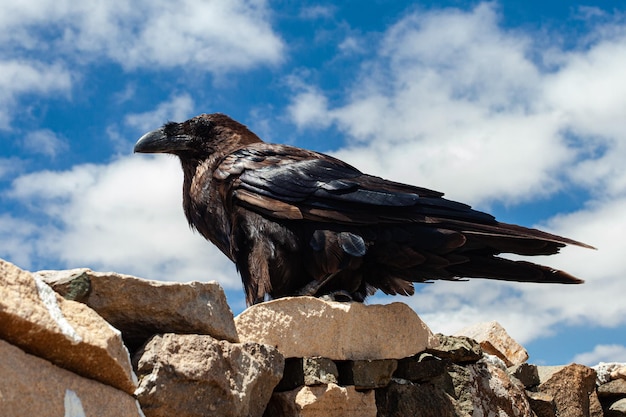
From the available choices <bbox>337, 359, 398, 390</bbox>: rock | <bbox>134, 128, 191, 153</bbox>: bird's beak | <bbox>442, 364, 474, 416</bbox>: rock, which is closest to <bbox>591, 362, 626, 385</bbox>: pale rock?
<bbox>442, 364, 474, 416</bbox>: rock

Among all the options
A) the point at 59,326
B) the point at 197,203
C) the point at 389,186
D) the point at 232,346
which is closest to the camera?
the point at 59,326

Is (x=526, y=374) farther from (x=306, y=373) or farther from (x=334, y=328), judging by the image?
(x=306, y=373)

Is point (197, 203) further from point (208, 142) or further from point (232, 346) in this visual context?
point (232, 346)

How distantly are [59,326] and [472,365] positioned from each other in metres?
3.38

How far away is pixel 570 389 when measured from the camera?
6184 mm

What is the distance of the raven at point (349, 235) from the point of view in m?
4.69

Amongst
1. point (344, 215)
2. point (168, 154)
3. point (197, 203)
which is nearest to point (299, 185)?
point (344, 215)

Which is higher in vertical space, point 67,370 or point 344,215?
point 344,215

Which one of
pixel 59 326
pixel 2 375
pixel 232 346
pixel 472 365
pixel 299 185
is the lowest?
pixel 2 375

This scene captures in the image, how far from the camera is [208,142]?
5727 millimetres

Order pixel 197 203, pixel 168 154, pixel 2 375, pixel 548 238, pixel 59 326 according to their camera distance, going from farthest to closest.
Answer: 1. pixel 168 154
2. pixel 197 203
3. pixel 548 238
4. pixel 59 326
5. pixel 2 375

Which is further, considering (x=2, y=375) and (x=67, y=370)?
(x=67, y=370)

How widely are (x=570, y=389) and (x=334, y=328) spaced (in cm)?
277

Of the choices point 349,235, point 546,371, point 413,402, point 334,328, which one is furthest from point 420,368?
point 546,371
